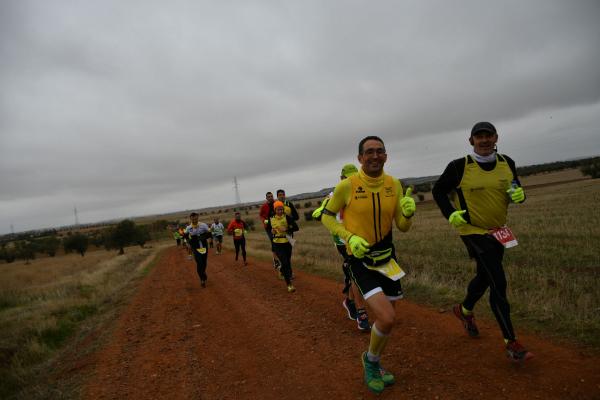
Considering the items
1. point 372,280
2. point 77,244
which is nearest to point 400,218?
point 372,280

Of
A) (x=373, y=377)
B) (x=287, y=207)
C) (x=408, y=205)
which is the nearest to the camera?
(x=408, y=205)

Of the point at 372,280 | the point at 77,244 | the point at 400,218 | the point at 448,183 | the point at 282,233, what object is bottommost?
the point at 77,244

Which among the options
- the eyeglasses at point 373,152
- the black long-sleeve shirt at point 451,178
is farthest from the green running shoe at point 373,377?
the eyeglasses at point 373,152

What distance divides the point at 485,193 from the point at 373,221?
1337 mm

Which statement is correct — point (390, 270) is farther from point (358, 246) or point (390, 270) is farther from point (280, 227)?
point (280, 227)

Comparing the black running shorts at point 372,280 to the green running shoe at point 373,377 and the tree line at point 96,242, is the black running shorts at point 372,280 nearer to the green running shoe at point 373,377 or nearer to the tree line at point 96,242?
the green running shoe at point 373,377

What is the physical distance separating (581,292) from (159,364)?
6992mm

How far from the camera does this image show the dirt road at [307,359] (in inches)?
141

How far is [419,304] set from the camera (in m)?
6.49

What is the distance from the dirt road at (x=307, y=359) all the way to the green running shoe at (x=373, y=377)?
0.09 meters

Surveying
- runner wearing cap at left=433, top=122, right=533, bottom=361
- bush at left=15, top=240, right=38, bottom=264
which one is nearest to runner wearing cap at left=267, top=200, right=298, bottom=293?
runner wearing cap at left=433, top=122, right=533, bottom=361

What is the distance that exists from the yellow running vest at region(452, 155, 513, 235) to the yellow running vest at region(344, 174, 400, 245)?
952 mm

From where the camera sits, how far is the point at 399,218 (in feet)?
12.7

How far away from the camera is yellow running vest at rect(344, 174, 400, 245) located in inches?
146
